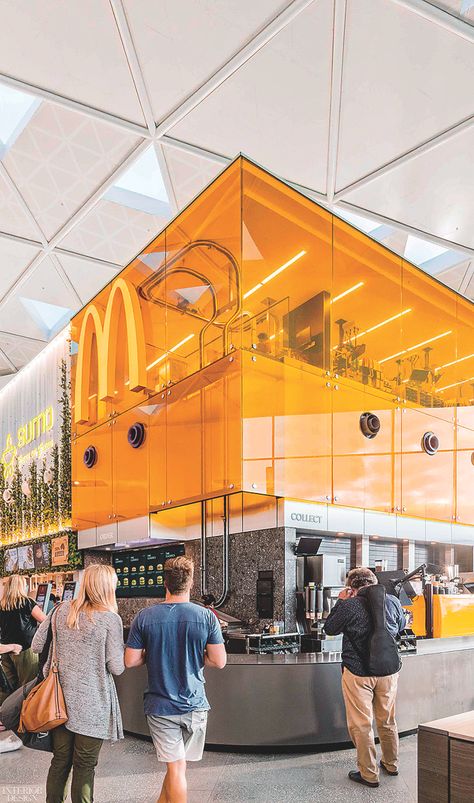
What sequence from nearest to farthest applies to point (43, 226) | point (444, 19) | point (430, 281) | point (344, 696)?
point (344, 696), point (444, 19), point (430, 281), point (43, 226)

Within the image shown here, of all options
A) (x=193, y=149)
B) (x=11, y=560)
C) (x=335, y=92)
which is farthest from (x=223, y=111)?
(x=11, y=560)

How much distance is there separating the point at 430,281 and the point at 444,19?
3.19 metres

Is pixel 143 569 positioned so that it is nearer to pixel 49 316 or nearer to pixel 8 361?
pixel 49 316

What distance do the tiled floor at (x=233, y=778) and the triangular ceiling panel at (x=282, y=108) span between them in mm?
6227

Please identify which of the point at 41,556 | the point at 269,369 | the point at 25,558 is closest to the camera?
the point at 269,369

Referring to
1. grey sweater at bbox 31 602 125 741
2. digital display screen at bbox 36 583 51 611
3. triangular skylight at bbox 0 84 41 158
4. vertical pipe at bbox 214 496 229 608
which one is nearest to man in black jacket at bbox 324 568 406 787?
vertical pipe at bbox 214 496 229 608

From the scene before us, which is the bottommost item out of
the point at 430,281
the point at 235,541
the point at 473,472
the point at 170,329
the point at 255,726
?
the point at 255,726

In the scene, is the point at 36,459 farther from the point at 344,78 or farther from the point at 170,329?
the point at 344,78

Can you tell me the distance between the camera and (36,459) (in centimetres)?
1227

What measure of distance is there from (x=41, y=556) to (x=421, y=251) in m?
7.86

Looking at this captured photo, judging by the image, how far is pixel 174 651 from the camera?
12.4 ft

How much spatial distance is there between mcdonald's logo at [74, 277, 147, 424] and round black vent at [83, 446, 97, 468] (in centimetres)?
38

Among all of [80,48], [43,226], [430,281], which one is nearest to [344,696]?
[430,281]

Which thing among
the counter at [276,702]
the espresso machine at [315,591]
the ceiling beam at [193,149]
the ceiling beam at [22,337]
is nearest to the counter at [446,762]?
the counter at [276,702]
